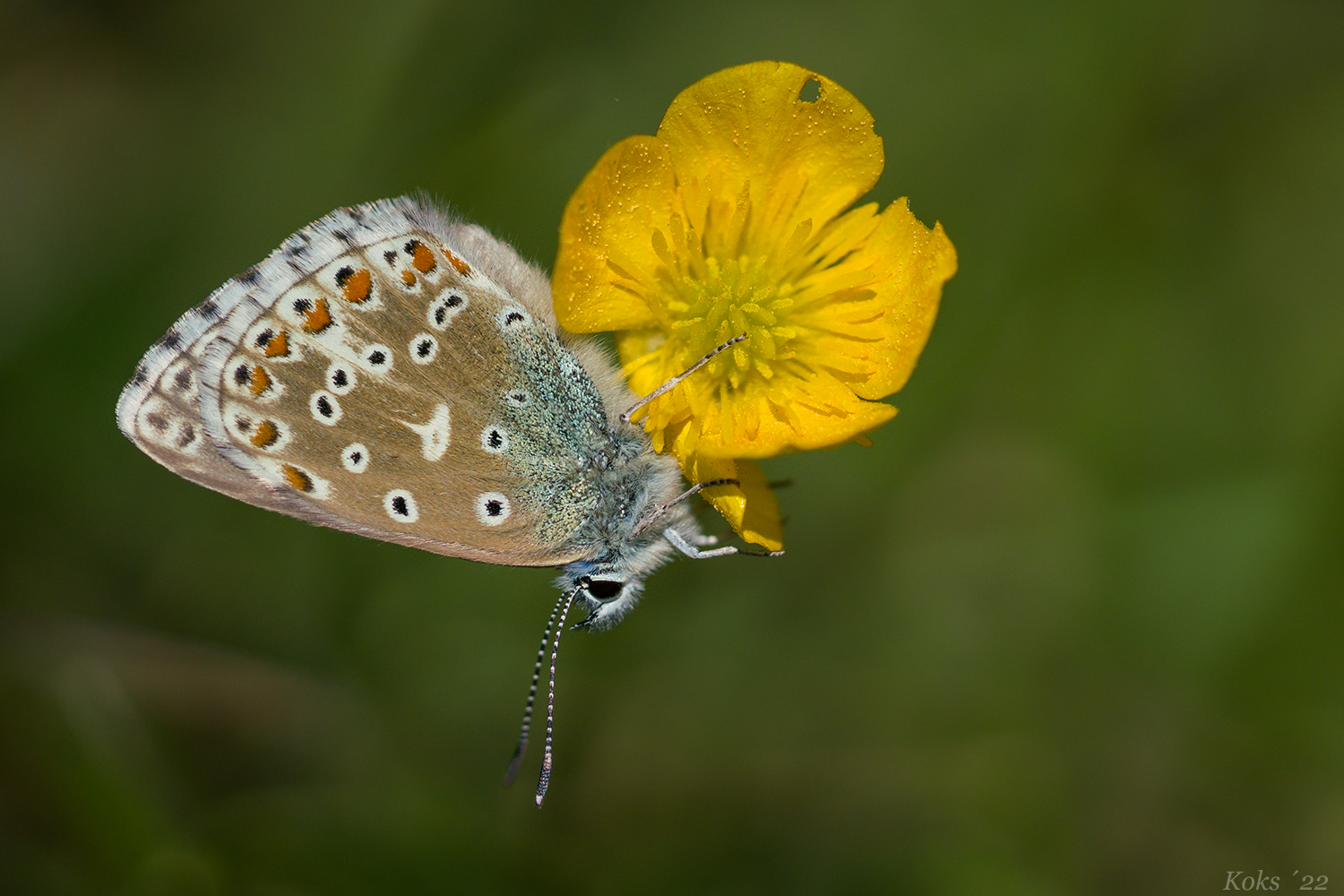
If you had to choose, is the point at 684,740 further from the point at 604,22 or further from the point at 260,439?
the point at 604,22

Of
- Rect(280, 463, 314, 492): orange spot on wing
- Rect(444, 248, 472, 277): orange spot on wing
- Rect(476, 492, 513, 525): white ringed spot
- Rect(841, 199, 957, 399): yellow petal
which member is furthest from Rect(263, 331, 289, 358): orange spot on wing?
Rect(841, 199, 957, 399): yellow petal

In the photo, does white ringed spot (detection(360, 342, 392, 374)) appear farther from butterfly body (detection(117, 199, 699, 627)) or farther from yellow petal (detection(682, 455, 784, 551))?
yellow petal (detection(682, 455, 784, 551))

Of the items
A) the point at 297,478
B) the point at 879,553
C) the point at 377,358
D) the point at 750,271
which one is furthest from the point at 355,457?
the point at 879,553

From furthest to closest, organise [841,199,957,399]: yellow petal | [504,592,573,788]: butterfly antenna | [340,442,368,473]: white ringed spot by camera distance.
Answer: [504,592,573,788]: butterfly antenna
[340,442,368,473]: white ringed spot
[841,199,957,399]: yellow petal

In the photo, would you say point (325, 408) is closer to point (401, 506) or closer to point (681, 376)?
point (401, 506)

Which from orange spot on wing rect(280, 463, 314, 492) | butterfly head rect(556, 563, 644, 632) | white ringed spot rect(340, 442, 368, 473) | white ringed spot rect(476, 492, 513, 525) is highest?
white ringed spot rect(340, 442, 368, 473)

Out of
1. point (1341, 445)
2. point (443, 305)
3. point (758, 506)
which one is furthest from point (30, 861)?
point (1341, 445)

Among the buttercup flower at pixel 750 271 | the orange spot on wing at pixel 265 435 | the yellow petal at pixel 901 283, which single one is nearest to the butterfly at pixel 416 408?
the orange spot on wing at pixel 265 435
